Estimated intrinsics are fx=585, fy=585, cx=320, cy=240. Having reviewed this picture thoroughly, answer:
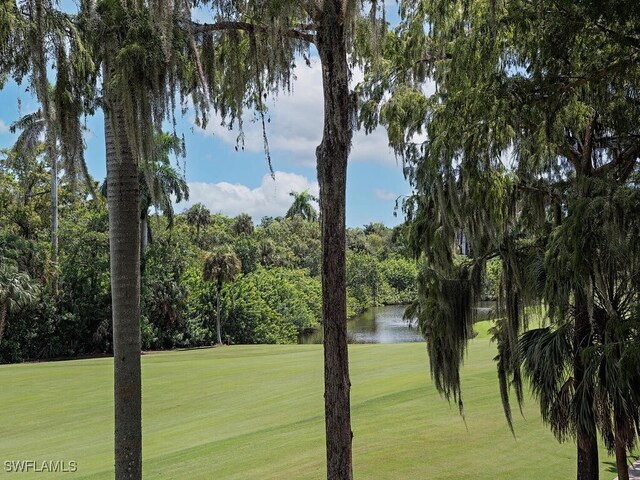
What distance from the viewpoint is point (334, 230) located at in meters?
4.75

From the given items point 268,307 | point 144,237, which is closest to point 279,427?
point 144,237

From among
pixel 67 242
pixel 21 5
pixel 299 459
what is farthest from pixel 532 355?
pixel 67 242

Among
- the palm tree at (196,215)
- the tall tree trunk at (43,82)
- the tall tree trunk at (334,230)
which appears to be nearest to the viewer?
the tall tree trunk at (43,82)

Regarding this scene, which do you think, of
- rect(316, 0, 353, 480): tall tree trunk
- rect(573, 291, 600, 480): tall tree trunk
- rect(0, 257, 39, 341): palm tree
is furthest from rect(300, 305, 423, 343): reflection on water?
rect(316, 0, 353, 480): tall tree trunk

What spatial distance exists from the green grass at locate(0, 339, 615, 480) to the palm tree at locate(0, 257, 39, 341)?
25.1ft

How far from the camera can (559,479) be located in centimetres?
752

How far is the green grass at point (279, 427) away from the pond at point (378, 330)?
49.4 ft

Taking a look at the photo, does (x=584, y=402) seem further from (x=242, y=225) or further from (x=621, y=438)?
(x=242, y=225)

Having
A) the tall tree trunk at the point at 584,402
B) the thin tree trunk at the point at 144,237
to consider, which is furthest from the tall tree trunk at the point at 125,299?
the thin tree trunk at the point at 144,237

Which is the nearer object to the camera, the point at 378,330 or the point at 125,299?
the point at 125,299

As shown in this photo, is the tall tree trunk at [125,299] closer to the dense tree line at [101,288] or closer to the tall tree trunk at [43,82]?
the tall tree trunk at [43,82]

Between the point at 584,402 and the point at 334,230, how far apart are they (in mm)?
3228

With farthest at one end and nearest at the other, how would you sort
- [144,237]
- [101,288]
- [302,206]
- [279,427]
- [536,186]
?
1. [302,206]
2. [144,237]
3. [101,288]
4. [279,427]
5. [536,186]

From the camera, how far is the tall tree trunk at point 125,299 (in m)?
4.68
